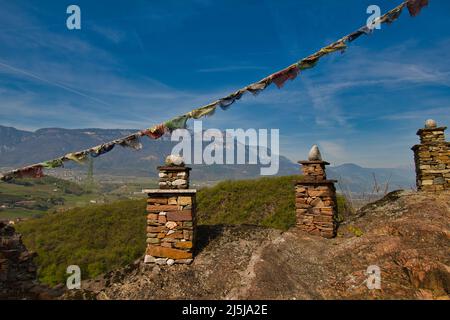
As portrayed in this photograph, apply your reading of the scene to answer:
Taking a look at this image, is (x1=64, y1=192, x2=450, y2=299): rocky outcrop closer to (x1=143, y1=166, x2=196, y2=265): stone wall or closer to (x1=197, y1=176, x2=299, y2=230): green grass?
(x1=143, y1=166, x2=196, y2=265): stone wall

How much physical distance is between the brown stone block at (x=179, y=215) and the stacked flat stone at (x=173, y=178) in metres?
0.84

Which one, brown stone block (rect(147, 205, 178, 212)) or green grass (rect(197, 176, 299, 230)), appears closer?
brown stone block (rect(147, 205, 178, 212))

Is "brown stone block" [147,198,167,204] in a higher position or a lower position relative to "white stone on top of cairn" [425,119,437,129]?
lower

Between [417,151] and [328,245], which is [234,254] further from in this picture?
[417,151]

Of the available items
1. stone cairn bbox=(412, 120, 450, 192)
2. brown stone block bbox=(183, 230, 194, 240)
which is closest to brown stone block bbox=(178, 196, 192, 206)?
brown stone block bbox=(183, 230, 194, 240)

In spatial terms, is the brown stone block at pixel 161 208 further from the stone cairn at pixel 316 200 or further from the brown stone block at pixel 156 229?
the stone cairn at pixel 316 200

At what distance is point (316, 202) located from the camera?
36.5ft

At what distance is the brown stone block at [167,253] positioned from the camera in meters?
9.14

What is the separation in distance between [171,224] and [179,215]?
39 cm

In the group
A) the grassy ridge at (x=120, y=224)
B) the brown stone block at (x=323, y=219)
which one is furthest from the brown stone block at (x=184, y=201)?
the grassy ridge at (x=120, y=224)

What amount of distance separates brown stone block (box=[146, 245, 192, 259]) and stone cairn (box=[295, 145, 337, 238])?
187 inches

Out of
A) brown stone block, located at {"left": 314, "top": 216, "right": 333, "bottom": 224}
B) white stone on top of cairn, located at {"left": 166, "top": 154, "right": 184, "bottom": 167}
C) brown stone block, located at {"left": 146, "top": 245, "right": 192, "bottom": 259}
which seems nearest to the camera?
brown stone block, located at {"left": 146, "top": 245, "right": 192, "bottom": 259}

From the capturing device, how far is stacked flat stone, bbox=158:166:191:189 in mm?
9648
